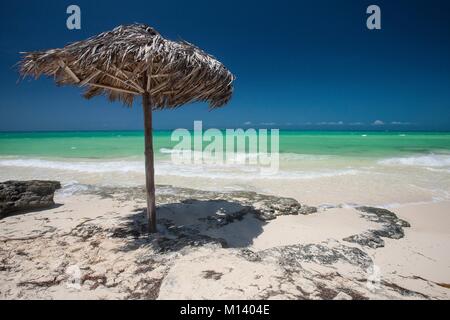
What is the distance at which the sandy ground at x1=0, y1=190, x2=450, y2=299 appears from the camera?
8.24 ft

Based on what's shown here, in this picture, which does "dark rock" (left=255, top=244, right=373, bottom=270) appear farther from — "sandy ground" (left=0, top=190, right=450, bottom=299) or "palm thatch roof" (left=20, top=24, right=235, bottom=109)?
"palm thatch roof" (left=20, top=24, right=235, bottom=109)

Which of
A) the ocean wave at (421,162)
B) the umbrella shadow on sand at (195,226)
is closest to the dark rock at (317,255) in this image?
the umbrella shadow on sand at (195,226)

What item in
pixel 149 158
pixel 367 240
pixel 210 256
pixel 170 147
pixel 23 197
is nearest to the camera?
pixel 210 256

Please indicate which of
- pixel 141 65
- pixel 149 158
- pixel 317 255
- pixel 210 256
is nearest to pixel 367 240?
pixel 317 255

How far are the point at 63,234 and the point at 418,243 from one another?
517 cm

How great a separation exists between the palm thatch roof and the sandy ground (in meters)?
2.07

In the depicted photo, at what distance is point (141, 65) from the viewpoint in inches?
121

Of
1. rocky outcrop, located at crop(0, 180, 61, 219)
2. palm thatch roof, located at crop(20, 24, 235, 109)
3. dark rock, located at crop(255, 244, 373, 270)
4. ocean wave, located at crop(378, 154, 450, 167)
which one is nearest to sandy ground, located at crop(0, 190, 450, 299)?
dark rock, located at crop(255, 244, 373, 270)

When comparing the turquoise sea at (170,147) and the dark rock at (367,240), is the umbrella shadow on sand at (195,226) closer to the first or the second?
A: the dark rock at (367,240)

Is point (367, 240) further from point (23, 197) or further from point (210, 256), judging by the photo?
point (23, 197)

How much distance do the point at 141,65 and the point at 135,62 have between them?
0.78 feet

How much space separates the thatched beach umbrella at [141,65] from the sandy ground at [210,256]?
2.54ft
